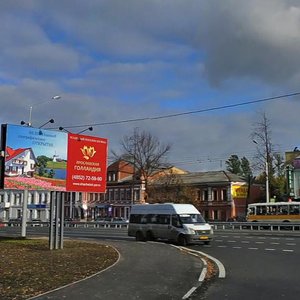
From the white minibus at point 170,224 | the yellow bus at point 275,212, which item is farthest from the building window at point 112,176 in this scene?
the white minibus at point 170,224

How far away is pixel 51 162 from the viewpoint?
2858 cm

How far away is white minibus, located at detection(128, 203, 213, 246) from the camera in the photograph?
89.2 ft

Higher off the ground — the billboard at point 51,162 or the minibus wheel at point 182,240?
the billboard at point 51,162

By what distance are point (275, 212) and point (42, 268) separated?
4113 centimetres

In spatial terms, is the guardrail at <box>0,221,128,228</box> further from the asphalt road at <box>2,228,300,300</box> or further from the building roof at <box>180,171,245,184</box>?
the asphalt road at <box>2,228,300,300</box>

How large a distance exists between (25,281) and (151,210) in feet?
62.8

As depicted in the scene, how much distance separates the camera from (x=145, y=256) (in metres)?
18.4

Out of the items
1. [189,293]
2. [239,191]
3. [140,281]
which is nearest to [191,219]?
[140,281]

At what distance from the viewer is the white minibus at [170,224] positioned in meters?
27.2

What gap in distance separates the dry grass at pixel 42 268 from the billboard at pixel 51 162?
6354 mm

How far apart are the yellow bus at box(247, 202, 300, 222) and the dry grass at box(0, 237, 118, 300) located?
1341 inches

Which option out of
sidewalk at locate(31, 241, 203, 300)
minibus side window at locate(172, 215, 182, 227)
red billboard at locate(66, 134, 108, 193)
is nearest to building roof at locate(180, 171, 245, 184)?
minibus side window at locate(172, 215, 182, 227)

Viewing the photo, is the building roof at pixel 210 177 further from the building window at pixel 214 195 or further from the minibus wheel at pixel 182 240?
the minibus wheel at pixel 182 240

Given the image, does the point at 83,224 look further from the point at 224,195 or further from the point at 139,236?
the point at 139,236
